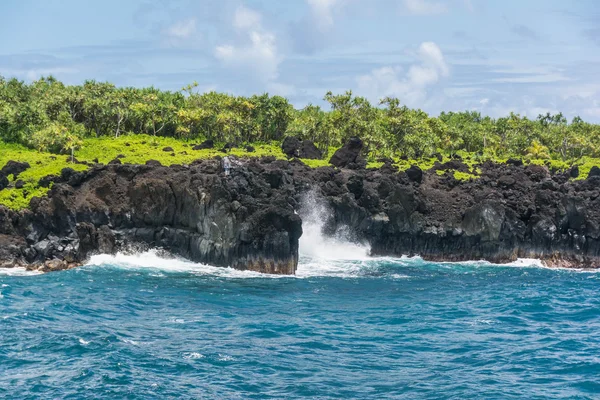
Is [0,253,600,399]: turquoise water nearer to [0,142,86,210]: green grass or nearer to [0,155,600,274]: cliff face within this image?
[0,155,600,274]: cliff face

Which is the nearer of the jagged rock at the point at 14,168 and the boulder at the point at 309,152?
the jagged rock at the point at 14,168

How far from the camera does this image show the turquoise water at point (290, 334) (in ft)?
107

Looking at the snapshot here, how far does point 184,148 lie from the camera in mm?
97750

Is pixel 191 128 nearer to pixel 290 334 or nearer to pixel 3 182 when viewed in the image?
pixel 3 182

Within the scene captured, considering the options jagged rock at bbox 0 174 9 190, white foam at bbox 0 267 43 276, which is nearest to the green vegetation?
jagged rock at bbox 0 174 9 190

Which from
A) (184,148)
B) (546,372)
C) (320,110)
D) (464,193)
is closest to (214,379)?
(546,372)

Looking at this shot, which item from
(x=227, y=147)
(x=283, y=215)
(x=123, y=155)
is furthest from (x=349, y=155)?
(x=283, y=215)

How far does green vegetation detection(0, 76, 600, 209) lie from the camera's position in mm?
89750

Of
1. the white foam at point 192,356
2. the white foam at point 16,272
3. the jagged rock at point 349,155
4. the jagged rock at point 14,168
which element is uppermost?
the jagged rock at point 349,155

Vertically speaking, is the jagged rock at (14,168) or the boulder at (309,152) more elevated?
the boulder at (309,152)

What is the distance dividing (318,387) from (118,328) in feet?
47.2

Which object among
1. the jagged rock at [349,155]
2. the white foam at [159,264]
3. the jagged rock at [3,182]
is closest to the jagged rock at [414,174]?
the jagged rock at [349,155]

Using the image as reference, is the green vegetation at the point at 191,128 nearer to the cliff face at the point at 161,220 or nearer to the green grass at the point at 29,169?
the green grass at the point at 29,169

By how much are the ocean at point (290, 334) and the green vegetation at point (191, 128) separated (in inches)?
1213
